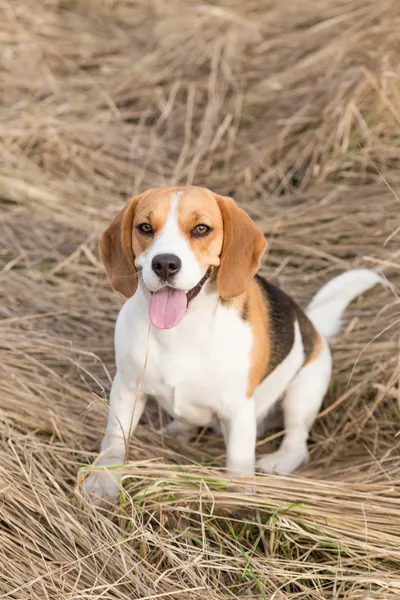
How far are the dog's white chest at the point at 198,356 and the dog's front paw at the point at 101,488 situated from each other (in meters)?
0.51

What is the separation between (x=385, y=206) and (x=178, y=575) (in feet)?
11.5

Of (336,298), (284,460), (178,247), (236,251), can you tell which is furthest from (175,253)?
(336,298)

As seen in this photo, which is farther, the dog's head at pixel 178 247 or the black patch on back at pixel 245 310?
the black patch on back at pixel 245 310

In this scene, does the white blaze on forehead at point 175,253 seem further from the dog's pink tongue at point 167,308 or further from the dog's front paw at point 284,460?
the dog's front paw at point 284,460

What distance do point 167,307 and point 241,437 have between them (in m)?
0.80

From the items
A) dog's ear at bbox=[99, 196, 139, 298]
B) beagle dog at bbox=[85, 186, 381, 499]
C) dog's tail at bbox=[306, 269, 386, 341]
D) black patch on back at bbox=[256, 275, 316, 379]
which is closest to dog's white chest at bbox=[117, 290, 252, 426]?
beagle dog at bbox=[85, 186, 381, 499]

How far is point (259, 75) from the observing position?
7734 mm

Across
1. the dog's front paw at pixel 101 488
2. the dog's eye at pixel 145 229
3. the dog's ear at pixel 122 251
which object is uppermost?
the dog's eye at pixel 145 229

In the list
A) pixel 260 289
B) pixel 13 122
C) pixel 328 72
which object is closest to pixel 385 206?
pixel 328 72

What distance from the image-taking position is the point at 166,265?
3256 millimetres

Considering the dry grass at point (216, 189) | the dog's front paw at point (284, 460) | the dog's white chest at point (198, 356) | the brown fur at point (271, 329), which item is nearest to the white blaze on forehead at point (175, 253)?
the dog's white chest at point (198, 356)

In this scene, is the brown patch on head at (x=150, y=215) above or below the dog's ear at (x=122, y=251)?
above

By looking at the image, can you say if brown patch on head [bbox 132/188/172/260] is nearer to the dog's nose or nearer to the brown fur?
the dog's nose

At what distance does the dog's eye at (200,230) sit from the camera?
11.3ft
